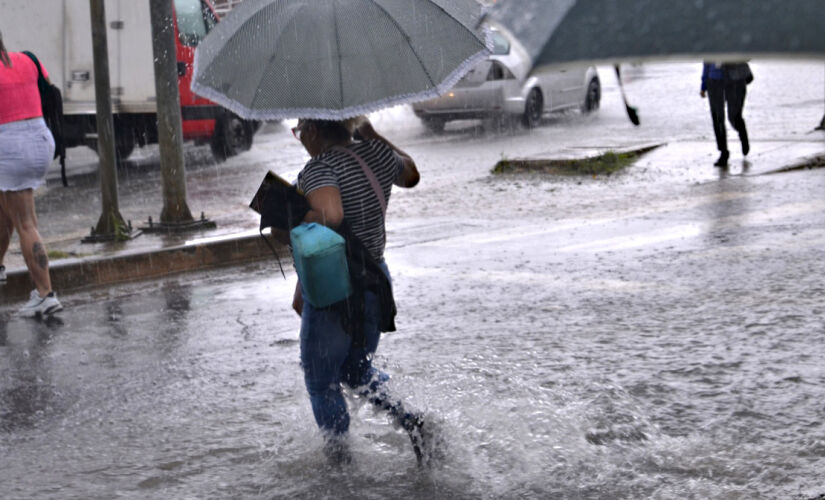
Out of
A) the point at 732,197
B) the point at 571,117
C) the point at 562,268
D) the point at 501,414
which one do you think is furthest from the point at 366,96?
the point at 571,117

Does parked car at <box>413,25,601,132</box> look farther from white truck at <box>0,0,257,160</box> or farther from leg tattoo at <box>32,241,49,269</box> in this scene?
leg tattoo at <box>32,241,49,269</box>

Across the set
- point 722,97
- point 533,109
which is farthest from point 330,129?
point 533,109

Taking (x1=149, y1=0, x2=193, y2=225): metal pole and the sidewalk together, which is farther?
Result: (x1=149, y1=0, x2=193, y2=225): metal pole

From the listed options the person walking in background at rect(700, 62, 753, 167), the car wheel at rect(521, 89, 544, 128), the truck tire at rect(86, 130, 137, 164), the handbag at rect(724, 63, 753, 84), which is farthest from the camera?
the car wheel at rect(521, 89, 544, 128)

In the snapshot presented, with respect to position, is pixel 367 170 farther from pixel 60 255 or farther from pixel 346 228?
pixel 60 255

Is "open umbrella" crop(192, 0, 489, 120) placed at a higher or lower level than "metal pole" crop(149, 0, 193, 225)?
higher

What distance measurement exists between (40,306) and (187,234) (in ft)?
8.91

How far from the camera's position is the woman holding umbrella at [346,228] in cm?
434

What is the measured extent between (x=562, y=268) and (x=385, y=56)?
431cm

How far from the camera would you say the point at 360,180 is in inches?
173

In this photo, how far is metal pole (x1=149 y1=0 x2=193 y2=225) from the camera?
10.1 meters

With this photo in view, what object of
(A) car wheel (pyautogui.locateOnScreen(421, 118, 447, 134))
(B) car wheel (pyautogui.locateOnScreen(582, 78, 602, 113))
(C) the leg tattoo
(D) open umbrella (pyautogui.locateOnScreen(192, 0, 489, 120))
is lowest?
(A) car wheel (pyautogui.locateOnScreen(421, 118, 447, 134))

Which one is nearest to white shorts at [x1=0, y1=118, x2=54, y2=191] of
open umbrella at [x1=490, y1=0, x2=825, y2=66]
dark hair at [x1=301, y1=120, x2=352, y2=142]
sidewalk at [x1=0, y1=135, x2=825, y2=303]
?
sidewalk at [x1=0, y1=135, x2=825, y2=303]

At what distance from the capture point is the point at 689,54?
2.40m
